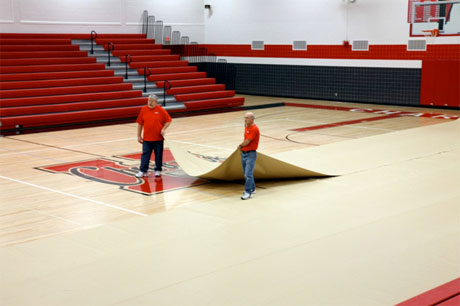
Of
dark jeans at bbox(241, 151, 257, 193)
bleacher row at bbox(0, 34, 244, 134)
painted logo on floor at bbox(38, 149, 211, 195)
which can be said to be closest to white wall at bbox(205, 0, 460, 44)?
bleacher row at bbox(0, 34, 244, 134)

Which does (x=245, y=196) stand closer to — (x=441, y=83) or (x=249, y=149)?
(x=249, y=149)

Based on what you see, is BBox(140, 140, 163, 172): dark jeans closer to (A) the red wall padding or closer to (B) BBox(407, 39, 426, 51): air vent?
(A) the red wall padding

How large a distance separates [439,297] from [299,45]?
1813cm

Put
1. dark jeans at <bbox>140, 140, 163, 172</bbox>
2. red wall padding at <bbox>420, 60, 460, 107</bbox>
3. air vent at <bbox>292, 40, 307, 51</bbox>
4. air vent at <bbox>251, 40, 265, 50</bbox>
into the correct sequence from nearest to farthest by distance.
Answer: dark jeans at <bbox>140, 140, 163, 172</bbox> < red wall padding at <bbox>420, 60, 460, 107</bbox> < air vent at <bbox>292, 40, 307, 51</bbox> < air vent at <bbox>251, 40, 265, 50</bbox>

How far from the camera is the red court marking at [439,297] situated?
4801 millimetres

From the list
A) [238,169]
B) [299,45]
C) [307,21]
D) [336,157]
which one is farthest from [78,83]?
[238,169]

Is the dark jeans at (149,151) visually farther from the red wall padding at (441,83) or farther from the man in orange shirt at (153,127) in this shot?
the red wall padding at (441,83)

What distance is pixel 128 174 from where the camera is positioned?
33.0 feet

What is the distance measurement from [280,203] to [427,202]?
1924 mm

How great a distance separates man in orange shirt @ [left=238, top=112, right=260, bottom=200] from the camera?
8141 millimetres

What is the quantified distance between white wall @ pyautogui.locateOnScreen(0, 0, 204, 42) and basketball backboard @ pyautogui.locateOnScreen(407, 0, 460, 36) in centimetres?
952

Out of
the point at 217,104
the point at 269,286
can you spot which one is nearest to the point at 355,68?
the point at 217,104

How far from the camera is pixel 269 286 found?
5.16m

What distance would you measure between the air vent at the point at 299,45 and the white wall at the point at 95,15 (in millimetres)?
4715
